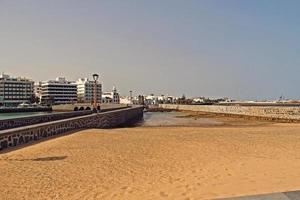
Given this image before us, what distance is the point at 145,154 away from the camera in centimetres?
1147

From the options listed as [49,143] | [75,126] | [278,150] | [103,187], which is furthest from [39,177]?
[75,126]

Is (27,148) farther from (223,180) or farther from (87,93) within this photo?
(87,93)

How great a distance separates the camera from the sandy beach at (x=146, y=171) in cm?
679

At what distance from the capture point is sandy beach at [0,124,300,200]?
6.79 metres

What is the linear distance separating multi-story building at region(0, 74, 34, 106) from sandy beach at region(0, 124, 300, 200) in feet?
384

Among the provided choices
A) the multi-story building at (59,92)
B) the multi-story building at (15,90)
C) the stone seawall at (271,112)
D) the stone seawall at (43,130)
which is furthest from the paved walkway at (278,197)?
the multi-story building at (59,92)

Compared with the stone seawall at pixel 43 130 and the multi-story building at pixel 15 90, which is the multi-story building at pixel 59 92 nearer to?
the multi-story building at pixel 15 90

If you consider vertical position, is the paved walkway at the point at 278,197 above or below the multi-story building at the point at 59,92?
below

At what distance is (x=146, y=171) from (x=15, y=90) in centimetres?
12777

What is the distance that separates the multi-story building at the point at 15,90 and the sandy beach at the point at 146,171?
4608 inches

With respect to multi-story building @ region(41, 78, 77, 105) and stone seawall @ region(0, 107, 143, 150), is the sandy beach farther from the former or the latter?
multi-story building @ region(41, 78, 77, 105)

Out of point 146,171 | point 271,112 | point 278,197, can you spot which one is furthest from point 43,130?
point 271,112

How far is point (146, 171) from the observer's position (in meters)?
8.82

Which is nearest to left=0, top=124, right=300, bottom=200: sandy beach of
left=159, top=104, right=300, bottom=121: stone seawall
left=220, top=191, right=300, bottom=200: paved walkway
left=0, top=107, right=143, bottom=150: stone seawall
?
left=0, top=107, right=143, bottom=150: stone seawall
